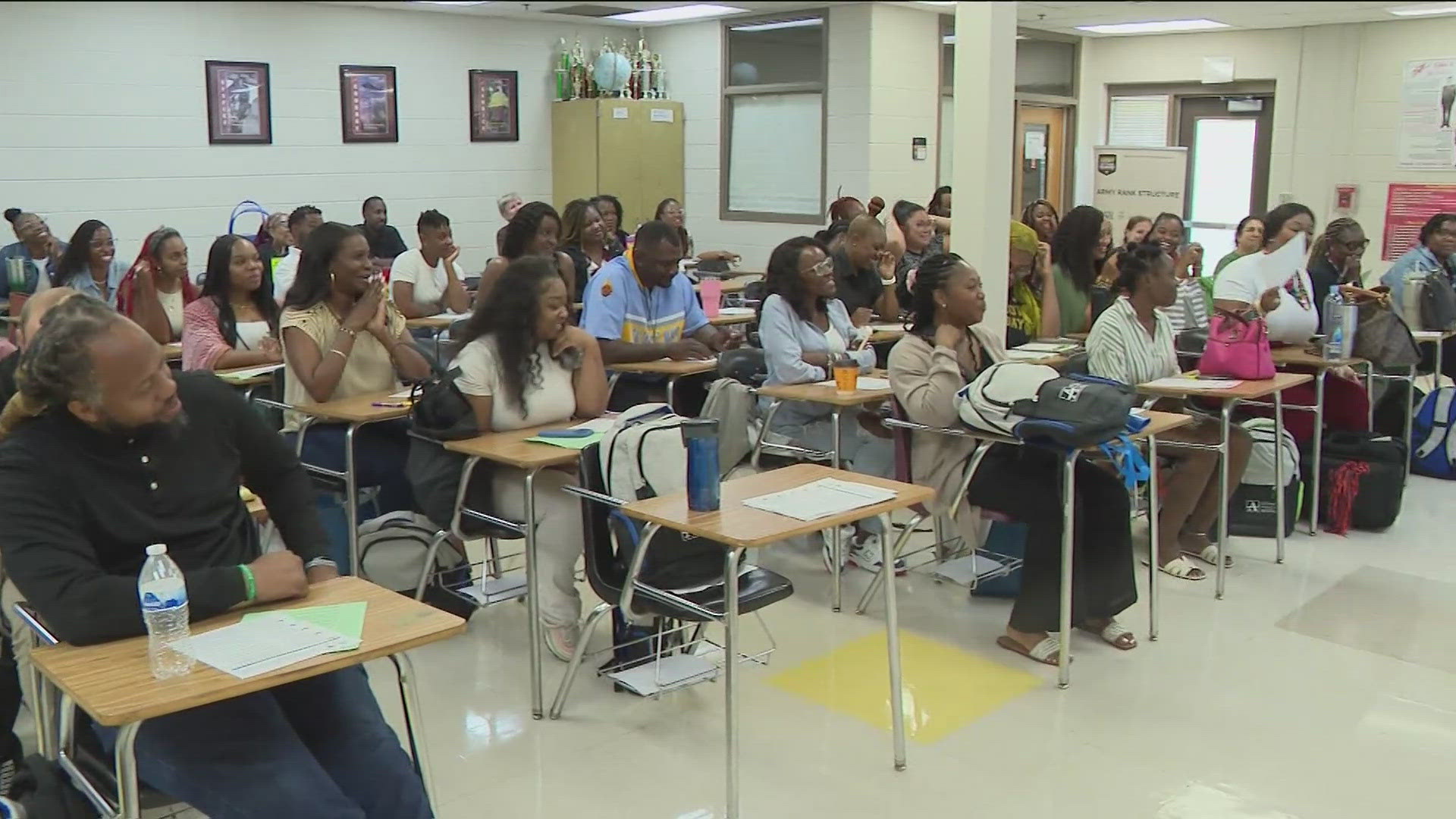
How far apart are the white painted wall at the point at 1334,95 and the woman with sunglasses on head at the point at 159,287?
24.0 feet

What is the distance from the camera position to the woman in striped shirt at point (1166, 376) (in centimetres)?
433

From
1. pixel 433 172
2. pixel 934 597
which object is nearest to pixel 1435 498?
pixel 934 597

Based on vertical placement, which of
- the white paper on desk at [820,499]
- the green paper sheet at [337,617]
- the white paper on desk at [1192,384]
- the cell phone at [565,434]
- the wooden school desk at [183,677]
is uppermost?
the white paper on desk at [1192,384]

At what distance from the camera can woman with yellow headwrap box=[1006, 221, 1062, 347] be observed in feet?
18.1

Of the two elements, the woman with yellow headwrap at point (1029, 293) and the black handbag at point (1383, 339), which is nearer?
the black handbag at point (1383, 339)

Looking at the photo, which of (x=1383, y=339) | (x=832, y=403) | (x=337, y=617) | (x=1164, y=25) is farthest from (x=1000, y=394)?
(x=1383, y=339)

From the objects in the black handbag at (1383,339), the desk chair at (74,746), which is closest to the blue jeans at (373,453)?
the desk chair at (74,746)

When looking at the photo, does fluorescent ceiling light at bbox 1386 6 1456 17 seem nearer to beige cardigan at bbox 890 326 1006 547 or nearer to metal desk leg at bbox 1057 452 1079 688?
metal desk leg at bbox 1057 452 1079 688

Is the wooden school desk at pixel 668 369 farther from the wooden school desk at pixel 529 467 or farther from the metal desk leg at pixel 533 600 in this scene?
the metal desk leg at pixel 533 600

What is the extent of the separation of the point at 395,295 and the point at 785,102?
3.93 m

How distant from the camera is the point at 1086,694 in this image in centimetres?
350

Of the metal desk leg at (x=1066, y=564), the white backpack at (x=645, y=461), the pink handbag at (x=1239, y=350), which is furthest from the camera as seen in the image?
the pink handbag at (x=1239, y=350)

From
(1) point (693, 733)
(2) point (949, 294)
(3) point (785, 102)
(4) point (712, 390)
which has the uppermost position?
(3) point (785, 102)

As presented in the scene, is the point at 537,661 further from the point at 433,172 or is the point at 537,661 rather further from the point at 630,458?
the point at 433,172
